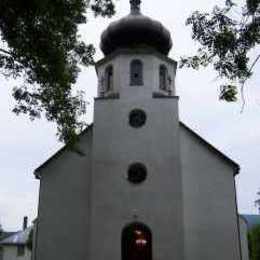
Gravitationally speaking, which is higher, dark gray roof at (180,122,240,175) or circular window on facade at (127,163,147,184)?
dark gray roof at (180,122,240,175)

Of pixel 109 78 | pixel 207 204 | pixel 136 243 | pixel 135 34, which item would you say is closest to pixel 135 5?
pixel 135 34

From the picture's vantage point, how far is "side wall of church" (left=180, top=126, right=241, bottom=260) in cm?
1731

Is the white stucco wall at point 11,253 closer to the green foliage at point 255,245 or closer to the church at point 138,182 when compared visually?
the green foliage at point 255,245

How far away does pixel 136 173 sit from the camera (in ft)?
58.5

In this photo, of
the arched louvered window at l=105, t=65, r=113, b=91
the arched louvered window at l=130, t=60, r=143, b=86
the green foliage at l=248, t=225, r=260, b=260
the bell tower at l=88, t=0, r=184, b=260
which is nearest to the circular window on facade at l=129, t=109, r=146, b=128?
the bell tower at l=88, t=0, r=184, b=260

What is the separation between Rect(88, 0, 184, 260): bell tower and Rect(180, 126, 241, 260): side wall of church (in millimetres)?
887

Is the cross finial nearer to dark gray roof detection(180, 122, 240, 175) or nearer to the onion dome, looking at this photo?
the onion dome

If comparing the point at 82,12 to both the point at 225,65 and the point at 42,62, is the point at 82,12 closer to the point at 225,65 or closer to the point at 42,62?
the point at 42,62

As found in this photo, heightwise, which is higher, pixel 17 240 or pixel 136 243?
pixel 17 240

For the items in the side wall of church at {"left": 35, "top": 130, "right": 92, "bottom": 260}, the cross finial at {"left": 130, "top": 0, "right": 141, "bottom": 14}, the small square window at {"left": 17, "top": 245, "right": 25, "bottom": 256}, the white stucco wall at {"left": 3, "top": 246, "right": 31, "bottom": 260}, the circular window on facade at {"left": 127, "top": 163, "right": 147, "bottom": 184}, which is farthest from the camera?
the small square window at {"left": 17, "top": 245, "right": 25, "bottom": 256}

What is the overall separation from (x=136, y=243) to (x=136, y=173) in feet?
8.85

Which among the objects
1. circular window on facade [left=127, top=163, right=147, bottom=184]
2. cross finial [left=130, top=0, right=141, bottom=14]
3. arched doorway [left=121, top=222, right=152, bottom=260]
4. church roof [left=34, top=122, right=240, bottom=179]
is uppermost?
cross finial [left=130, top=0, right=141, bottom=14]

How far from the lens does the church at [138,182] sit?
56.0 feet

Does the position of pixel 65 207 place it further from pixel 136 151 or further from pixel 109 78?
pixel 109 78
